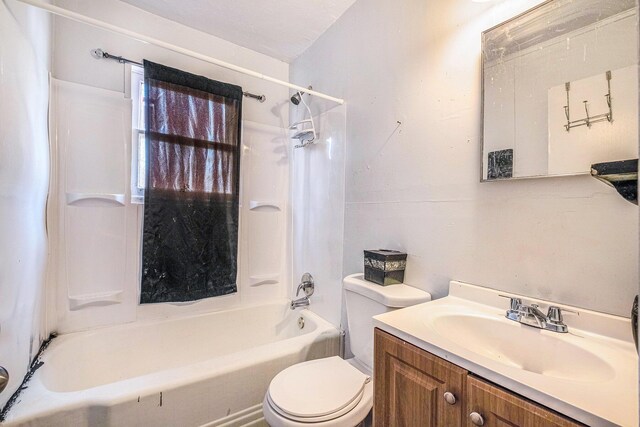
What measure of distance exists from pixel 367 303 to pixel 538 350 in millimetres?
623

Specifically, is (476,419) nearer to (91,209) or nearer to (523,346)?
(523,346)

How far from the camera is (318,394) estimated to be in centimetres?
112

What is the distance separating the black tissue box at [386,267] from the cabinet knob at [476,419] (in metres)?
0.67

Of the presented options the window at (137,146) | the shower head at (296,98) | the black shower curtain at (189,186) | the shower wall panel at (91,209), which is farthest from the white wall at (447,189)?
the shower wall panel at (91,209)

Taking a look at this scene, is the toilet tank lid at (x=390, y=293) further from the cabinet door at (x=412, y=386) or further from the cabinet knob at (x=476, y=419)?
the cabinet knob at (x=476, y=419)

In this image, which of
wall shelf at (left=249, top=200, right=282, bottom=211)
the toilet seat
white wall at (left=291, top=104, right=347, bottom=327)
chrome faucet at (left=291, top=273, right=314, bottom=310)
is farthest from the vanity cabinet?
wall shelf at (left=249, top=200, right=282, bottom=211)

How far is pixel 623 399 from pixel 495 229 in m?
0.60

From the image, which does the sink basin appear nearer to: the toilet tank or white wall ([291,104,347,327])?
the toilet tank

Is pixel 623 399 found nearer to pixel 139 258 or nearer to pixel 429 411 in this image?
pixel 429 411

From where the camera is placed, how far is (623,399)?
515mm

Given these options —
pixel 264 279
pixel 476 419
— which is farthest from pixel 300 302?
pixel 476 419

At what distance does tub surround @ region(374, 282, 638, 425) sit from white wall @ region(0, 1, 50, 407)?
53.6 inches

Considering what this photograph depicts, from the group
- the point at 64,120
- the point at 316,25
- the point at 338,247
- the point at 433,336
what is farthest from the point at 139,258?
the point at 316,25

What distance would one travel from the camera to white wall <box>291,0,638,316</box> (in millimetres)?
818
